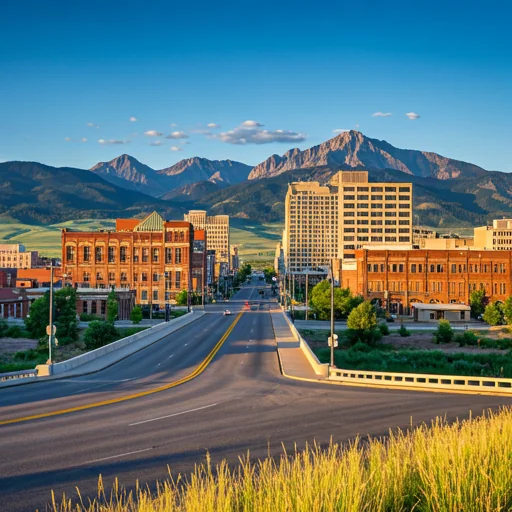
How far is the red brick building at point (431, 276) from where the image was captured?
4321 inches

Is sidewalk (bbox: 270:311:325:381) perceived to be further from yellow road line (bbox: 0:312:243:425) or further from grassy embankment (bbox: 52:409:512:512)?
grassy embankment (bbox: 52:409:512:512)

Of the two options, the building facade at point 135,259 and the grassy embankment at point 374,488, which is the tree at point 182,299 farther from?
the grassy embankment at point 374,488

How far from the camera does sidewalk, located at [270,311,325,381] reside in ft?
126

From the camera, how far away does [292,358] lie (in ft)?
154

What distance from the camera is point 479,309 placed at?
105062 mm

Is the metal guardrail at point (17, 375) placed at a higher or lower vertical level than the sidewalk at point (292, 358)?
higher

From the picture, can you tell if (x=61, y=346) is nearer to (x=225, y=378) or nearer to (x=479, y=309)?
(x=225, y=378)

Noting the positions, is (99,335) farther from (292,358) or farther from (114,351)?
(292,358)

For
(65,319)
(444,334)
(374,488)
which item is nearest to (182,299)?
(65,319)

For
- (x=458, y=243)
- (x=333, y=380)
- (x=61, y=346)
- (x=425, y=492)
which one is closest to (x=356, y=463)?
(x=425, y=492)

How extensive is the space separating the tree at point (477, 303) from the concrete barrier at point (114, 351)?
54.2 meters

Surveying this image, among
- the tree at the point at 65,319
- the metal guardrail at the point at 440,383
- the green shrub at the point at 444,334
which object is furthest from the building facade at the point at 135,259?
the metal guardrail at the point at 440,383

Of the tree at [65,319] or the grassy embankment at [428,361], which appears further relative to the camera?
the tree at [65,319]

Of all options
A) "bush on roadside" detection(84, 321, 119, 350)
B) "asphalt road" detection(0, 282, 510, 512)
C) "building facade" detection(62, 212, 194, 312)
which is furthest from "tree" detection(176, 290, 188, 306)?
"asphalt road" detection(0, 282, 510, 512)
